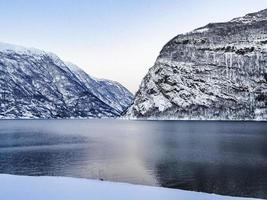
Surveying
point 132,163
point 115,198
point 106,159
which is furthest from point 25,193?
point 106,159

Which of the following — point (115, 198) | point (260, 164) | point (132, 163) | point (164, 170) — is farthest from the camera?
point (132, 163)

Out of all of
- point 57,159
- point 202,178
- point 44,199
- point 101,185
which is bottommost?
point 57,159

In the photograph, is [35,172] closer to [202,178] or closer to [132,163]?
[132,163]

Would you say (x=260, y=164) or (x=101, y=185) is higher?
(x=101, y=185)

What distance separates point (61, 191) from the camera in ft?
81.3

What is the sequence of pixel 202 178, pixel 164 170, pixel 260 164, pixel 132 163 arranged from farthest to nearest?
pixel 132 163, pixel 260 164, pixel 164 170, pixel 202 178

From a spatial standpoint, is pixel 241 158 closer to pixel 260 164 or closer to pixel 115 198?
pixel 260 164

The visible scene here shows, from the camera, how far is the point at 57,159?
67438mm

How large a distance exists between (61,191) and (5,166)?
124ft

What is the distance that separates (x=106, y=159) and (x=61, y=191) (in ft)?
138

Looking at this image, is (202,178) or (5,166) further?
(5,166)

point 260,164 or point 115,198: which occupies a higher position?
point 115,198

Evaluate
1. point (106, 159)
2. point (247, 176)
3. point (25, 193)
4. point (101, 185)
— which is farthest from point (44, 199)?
point (106, 159)

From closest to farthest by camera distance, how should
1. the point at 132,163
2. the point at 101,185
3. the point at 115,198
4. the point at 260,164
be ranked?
the point at 115,198 < the point at 101,185 < the point at 260,164 < the point at 132,163
